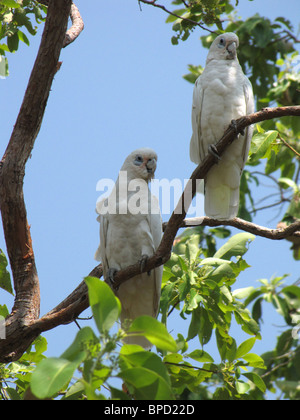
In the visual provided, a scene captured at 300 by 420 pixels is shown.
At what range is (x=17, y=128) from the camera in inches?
140

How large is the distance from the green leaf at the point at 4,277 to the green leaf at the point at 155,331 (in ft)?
6.70

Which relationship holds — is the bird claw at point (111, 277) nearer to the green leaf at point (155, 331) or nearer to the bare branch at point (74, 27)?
the green leaf at point (155, 331)

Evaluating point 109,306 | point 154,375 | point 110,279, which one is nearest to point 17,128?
point 110,279

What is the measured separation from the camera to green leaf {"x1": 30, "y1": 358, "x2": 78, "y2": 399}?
177 cm

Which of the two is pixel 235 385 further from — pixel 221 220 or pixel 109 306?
pixel 109 306

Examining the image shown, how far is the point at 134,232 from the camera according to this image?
12.3 ft

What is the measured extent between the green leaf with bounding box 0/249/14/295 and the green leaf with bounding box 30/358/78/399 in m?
2.01

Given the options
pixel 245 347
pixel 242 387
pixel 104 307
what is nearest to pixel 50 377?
pixel 104 307

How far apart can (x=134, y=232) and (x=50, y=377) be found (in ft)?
6.60

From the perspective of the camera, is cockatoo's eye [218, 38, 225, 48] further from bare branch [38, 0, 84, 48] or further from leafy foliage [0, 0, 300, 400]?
bare branch [38, 0, 84, 48]

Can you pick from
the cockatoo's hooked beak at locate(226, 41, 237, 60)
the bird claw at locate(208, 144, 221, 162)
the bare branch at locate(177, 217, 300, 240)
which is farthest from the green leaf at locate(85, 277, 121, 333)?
the cockatoo's hooked beak at locate(226, 41, 237, 60)

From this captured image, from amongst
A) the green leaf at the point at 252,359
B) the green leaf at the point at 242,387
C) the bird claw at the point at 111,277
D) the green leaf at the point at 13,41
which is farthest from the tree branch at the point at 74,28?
the green leaf at the point at 242,387
